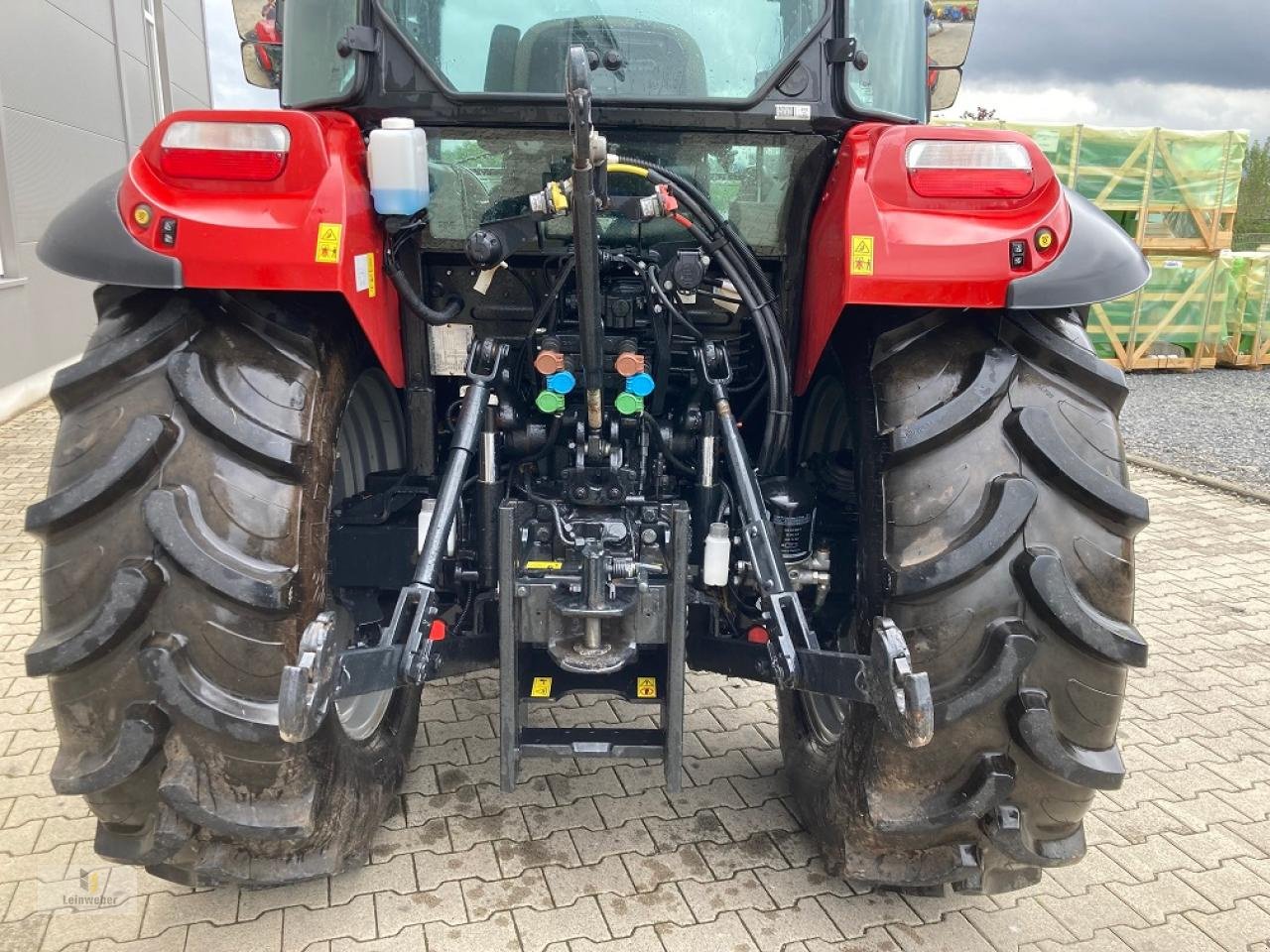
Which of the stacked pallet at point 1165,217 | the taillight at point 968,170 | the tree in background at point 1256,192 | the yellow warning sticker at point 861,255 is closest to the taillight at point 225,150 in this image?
the yellow warning sticker at point 861,255

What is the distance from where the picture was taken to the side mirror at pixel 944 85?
3.19m

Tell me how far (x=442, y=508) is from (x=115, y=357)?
685mm

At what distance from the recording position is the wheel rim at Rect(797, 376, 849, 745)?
8.32 ft

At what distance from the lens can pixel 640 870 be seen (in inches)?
97.7

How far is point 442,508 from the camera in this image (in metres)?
2.12

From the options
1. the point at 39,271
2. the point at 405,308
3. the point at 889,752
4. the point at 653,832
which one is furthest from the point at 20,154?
the point at 889,752

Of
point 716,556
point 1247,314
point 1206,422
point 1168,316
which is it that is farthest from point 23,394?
point 1247,314

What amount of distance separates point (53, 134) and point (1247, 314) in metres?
12.2

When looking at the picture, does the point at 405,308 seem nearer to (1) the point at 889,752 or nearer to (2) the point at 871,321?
(2) the point at 871,321

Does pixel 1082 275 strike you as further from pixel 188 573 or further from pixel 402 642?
pixel 188 573

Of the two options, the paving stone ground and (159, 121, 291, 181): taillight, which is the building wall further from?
(159, 121, 291, 181): taillight

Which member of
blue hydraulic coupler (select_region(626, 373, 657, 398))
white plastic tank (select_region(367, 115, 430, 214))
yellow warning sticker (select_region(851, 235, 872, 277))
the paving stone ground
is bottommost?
the paving stone ground

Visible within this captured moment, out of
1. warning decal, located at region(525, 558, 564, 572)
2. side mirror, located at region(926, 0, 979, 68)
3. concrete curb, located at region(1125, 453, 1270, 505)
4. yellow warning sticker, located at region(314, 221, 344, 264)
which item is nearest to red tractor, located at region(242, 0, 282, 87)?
yellow warning sticker, located at region(314, 221, 344, 264)

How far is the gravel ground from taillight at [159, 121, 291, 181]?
22.5 ft
